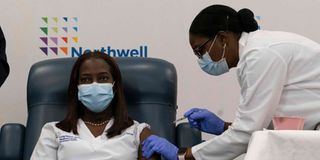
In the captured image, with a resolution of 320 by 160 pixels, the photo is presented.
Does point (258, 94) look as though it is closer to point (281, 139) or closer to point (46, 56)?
point (281, 139)

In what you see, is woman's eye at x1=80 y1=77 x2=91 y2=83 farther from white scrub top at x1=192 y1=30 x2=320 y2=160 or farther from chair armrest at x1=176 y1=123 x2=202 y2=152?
white scrub top at x1=192 y1=30 x2=320 y2=160

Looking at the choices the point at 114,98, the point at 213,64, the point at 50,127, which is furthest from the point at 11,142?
the point at 213,64

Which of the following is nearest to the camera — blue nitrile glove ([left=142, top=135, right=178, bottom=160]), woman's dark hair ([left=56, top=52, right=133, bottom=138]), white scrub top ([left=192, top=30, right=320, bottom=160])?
white scrub top ([left=192, top=30, right=320, bottom=160])

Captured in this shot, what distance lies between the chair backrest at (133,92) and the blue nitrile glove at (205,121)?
0.21 m

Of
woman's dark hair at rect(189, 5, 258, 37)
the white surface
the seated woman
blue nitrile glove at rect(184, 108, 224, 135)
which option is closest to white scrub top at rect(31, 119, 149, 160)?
the seated woman

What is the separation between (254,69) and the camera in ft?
5.64

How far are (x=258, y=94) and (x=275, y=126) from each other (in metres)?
0.16

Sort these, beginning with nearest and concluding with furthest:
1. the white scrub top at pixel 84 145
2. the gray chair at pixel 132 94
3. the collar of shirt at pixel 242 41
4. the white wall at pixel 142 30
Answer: the collar of shirt at pixel 242 41 → the white scrub top at pixel 84 145 → the gray chair at pixel 132 94 → the white wall at pixel 142 30

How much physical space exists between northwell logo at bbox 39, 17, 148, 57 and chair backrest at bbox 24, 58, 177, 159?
0.38 m

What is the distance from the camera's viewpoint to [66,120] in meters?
2.27

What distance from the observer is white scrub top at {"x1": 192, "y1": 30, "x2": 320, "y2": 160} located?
1.71m

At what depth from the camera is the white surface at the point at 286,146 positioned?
4.43ft

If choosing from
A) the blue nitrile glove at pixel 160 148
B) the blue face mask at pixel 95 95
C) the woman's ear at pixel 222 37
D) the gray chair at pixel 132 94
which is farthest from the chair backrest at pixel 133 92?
the woman's ear at pixel 222 37

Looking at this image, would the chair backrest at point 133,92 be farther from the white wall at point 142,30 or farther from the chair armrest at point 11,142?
the white wall at point 142,30
